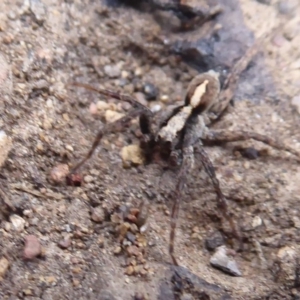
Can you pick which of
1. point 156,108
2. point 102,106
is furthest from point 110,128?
point 156,108

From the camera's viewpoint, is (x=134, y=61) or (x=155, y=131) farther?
(x=134, y=61)

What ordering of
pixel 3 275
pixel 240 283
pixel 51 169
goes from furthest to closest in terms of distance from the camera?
pixel 51 169 < pixel 240 283 < pixel 3 275

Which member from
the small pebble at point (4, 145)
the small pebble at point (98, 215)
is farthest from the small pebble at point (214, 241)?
the small pebble at point (4, 145)

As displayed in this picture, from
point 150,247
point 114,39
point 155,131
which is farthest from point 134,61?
point 150,247

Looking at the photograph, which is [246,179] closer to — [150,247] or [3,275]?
[150,247]

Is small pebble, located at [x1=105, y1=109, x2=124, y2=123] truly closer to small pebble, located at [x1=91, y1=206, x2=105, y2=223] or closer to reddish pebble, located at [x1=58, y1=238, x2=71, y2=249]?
small pebble, located at [x1=91, y1=206, x2=105, y2=223]

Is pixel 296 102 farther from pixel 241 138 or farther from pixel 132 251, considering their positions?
pixel 132 251
